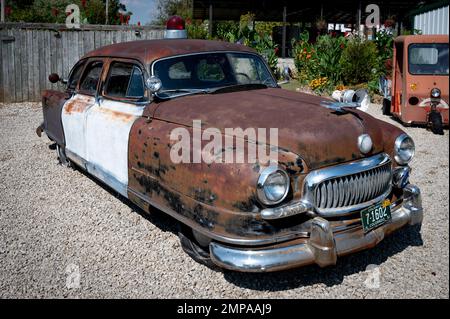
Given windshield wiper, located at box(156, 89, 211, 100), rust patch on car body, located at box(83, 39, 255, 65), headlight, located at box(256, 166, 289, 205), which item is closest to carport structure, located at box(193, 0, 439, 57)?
rust patch on car body, located at box(83, 39, 255, 65)

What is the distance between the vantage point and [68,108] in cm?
557

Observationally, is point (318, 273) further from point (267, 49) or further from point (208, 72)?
point (267, 49)

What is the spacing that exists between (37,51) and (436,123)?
9318mm

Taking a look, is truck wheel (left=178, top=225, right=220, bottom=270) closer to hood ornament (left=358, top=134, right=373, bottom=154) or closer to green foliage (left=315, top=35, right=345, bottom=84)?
hood ornament (left=358, top=134, right=373, bottom=154)

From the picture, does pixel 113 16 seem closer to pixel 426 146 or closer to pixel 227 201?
pixel 426 146

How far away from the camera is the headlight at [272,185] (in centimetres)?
289

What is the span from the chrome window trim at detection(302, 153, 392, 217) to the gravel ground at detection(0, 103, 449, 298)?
1.56 ft

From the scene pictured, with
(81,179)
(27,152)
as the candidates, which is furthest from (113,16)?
(81,179)

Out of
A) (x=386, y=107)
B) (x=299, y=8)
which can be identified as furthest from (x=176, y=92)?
(x=299, y=8)

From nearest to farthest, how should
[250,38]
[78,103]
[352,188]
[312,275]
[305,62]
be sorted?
1. [352,188]
2. [312,275]
3. [78,103]
4. [305,62]
5. [250,38]

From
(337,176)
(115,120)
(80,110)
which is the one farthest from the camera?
(80,110)

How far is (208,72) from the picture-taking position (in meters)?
4.52

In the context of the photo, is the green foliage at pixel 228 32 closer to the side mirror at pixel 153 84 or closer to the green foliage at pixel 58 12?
the green foliage at pixel 58 12
